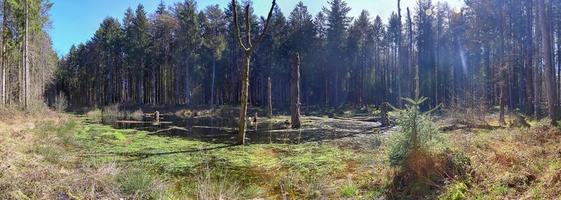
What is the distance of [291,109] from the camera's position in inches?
942

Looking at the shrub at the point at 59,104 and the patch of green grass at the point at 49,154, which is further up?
the shrub at the point at 59,104

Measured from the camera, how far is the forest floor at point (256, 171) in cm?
606

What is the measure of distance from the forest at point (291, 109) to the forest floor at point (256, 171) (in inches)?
1.9

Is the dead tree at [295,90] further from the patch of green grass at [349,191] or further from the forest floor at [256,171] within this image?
the patch of green grass at [349,191]

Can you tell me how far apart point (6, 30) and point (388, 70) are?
2024 inches

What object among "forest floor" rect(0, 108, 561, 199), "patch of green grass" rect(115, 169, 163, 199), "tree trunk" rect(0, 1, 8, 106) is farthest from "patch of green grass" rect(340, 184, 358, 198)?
"tree trunk" rect(0, 1, 8, 106)

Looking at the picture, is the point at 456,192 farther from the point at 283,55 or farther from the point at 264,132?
the point at 283,55

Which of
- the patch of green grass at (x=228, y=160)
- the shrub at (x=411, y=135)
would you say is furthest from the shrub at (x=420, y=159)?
the patch of green grass at (x=228, y=160)

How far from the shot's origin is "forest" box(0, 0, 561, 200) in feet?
23.4

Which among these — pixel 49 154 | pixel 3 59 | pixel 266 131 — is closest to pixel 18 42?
pixel 3 59

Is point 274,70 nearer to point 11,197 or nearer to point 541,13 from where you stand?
point 541,13

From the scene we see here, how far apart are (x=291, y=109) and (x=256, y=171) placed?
14.2 m

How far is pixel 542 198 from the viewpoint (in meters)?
5.20

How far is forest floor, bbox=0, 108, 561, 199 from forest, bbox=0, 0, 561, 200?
0.15ft
